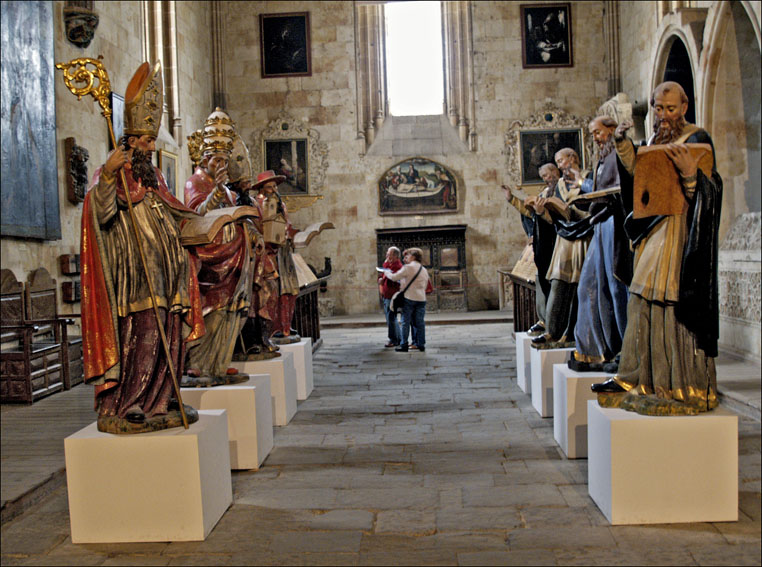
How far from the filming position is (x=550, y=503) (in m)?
4.00

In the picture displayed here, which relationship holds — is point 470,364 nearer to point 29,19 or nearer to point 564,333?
point 564,333

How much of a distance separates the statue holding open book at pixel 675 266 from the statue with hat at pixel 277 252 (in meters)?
3.38

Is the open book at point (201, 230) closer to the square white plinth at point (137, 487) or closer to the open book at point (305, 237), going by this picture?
the square white plinth at point (137, 487)

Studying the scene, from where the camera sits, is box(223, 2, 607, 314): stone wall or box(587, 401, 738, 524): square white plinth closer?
box(587, 401, 738, 524): square white plinth

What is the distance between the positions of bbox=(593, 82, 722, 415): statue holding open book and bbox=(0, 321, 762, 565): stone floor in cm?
64

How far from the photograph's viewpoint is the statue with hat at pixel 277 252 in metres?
6.84

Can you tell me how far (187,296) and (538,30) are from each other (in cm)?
1493

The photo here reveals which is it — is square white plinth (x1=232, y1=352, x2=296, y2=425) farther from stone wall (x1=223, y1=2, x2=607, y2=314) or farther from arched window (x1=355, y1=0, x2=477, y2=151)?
arched window (x1=355, y1=0, x2=477, y2=151)

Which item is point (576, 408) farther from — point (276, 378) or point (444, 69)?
point (444, 69)

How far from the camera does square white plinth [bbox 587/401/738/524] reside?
3623mm

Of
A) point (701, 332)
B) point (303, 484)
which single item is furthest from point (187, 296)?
point (701, 332)

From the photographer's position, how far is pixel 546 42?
1708 cm

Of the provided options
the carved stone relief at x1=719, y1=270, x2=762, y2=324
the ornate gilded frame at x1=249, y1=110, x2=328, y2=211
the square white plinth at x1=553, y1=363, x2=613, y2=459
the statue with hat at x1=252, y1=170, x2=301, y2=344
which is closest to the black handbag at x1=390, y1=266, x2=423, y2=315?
the statue with hat at x1=252, y1=170, x2=301, y2=344

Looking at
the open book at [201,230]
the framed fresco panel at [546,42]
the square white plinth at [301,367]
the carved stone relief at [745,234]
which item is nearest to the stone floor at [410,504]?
the square white plinth at [301,367]
